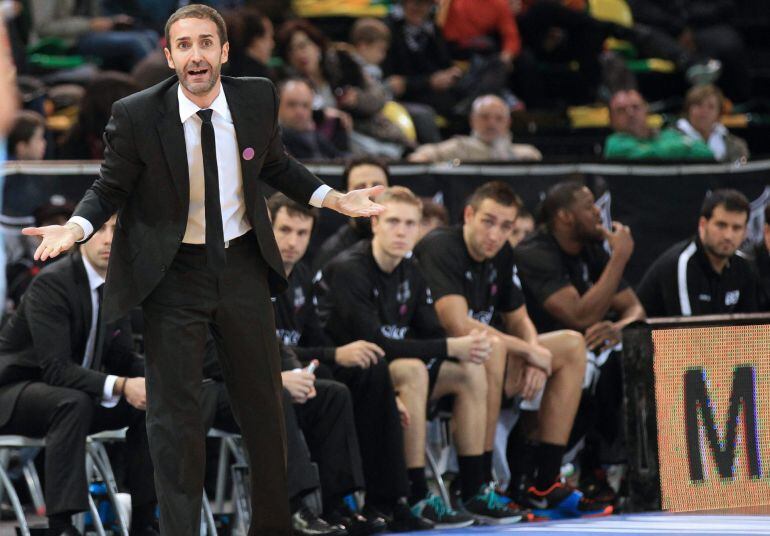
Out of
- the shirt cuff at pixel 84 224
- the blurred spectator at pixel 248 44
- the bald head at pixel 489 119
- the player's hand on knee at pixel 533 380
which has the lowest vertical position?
the player's hand on knee at pixel 533 380

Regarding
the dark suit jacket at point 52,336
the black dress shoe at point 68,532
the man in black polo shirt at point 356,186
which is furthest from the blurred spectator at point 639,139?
the black dress shoe at point 68,532

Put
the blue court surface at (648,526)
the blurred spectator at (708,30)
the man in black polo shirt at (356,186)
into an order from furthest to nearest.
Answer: the blurred spectator at (708,30), the man in black polo shirt at (356,186), the blue court surface at (648,526)

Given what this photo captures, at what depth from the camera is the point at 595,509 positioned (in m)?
7.71

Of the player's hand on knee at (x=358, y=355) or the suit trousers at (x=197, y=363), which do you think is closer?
the suit trousers at (x=197, y=363)

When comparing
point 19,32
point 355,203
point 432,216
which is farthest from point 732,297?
point 19,32

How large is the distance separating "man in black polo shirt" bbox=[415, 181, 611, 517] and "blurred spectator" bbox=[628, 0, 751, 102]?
22.0 feet

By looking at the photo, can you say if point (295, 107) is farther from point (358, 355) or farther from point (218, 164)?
point (218, 164)

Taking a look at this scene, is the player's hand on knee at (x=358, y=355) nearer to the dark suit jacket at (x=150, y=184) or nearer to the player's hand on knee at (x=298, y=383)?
the player's hand on knee at (x=298, y=383)

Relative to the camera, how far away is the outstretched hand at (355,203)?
17.3 ft

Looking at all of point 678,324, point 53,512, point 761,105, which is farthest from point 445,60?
point 53,512

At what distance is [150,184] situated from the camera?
16.4 ft

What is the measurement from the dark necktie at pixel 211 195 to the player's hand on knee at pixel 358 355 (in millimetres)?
2200

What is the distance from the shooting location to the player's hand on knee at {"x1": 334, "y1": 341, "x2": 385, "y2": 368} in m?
7.12

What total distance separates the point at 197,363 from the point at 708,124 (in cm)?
738
